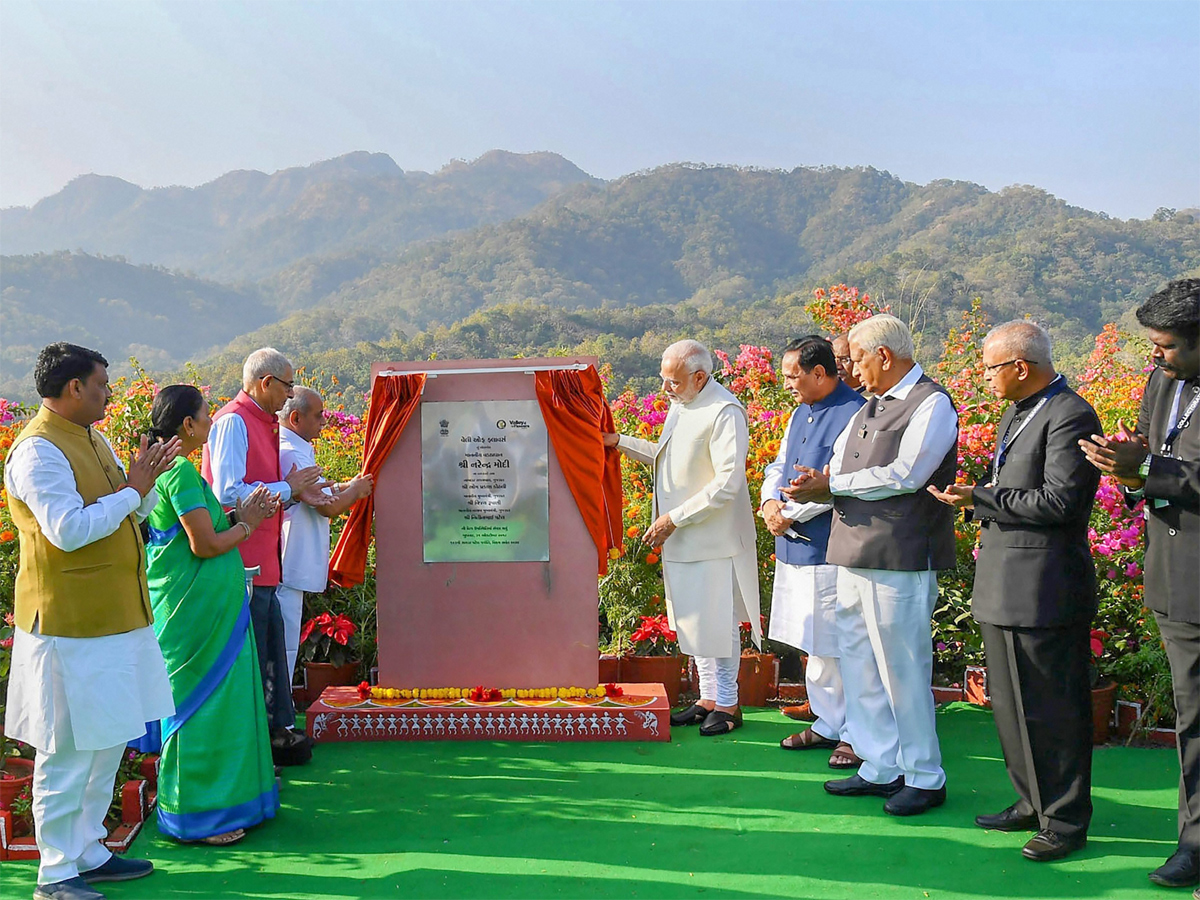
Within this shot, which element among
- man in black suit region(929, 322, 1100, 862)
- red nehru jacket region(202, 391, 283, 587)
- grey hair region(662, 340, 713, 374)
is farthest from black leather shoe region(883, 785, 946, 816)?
red nehru jacket region(202, 391, 283, 587)

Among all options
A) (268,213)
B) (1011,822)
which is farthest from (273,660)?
(268,213)

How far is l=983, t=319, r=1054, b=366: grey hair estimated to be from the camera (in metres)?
3.48

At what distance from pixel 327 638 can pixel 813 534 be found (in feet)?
9.81

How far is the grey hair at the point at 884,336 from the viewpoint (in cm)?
402

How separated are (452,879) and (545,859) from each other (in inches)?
14.1

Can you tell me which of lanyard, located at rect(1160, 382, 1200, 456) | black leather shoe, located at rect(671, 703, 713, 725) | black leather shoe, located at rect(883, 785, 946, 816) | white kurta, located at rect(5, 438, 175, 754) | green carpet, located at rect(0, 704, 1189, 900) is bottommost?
green carpet, located at rect(0, 704, 1189, 900)

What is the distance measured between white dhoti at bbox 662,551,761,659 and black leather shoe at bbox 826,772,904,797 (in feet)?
3.43

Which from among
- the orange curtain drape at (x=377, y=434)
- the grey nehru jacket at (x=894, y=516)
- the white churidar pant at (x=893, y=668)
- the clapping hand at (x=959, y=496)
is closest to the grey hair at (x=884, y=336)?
the grey nehru jacket at (x=894, y=516)

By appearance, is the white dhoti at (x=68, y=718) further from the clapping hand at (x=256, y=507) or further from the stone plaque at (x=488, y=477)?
the stone plaque at (x=488, y=477)

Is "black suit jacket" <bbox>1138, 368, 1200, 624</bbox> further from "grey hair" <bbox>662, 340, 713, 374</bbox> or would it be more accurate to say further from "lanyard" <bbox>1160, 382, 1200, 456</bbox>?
"grey hair" <bbox>662, 340, 713, 374</bbox>

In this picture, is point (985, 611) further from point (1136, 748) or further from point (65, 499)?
point (65, 499)

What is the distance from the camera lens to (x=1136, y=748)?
4742mm

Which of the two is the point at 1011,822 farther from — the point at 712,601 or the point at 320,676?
the point at 320,676

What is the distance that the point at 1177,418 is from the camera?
3.22 m
